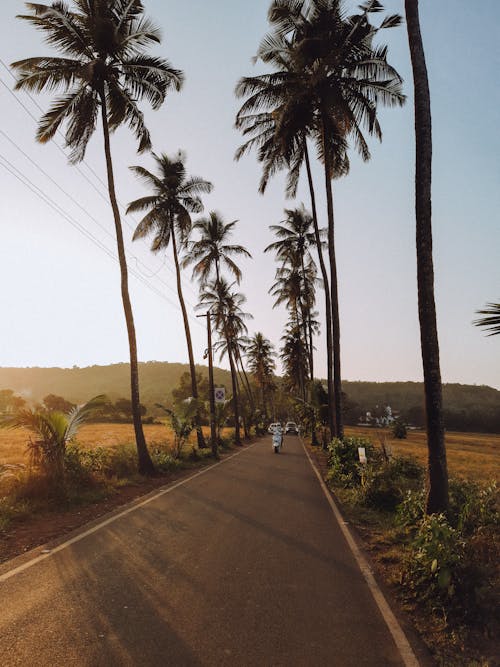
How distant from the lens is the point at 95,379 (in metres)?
178

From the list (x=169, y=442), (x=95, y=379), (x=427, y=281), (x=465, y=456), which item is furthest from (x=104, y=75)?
(x=95, y=379)

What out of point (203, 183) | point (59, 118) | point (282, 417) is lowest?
point (282, 417)

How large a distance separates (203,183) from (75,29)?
379 inches

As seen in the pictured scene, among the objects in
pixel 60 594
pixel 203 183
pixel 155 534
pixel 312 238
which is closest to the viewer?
pixel 60 594

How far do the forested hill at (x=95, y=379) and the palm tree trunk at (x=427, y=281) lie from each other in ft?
475

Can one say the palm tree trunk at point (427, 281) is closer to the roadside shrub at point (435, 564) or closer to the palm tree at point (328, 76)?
the roadside shrub at point (435, 564)

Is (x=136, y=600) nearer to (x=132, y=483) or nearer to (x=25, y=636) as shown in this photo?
(x=25, y=636)

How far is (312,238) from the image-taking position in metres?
29.7

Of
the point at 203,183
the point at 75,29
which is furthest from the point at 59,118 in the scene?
the point at 203,183

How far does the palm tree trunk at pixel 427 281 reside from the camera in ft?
22.2

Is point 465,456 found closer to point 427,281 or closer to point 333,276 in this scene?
point 333,276

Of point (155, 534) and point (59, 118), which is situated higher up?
point (59, 118)

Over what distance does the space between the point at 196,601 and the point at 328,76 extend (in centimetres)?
1765

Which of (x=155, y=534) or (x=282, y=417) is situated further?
(x=282, y=417)
